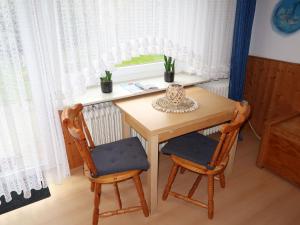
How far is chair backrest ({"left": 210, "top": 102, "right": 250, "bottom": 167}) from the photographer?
1.55 m

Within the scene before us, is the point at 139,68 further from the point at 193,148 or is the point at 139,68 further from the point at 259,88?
the point at 259,88

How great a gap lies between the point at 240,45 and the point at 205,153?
1.39 meters

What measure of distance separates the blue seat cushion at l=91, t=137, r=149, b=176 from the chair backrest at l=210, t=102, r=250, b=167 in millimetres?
494

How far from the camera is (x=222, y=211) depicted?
6.40ft

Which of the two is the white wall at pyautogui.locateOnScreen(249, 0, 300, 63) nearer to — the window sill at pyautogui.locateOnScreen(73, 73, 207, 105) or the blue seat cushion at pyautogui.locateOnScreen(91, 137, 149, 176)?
the window sill at pyautogui.locateOnScreen(73, 73, 207, 105)

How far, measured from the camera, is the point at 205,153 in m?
1.87

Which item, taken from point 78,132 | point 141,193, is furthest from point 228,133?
point 78,132

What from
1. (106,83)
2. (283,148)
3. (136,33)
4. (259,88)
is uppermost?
(136,33)

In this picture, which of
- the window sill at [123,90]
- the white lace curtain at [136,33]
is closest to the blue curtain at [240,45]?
the white lace curtain at [136,33]

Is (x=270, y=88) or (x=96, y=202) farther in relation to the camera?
(x=270, y=88)

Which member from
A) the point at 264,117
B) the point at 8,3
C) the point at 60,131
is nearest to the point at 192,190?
the point at 60,131

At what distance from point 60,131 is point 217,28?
1.83 metres

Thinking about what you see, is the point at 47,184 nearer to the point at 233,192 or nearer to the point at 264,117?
the point at 233,192

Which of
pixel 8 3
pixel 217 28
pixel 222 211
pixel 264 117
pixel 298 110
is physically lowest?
pixel 222 211
